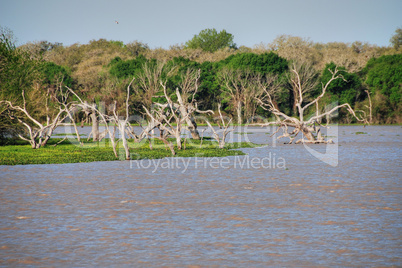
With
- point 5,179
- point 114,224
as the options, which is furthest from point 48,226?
point 5,179

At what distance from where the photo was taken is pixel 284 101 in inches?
3187

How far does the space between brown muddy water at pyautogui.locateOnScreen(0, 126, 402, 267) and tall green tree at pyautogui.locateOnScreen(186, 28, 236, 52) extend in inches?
4855

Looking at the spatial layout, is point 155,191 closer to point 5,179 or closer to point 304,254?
point 5,179

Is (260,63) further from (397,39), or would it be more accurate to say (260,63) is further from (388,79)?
(397,39)

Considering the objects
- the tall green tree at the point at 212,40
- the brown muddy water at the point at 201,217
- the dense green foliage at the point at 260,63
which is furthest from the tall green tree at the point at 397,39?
the brown muddy water at the point at 201,217

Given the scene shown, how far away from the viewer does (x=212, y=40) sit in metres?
143

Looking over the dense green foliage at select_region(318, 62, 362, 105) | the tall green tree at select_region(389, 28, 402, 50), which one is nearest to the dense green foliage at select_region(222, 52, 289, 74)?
the dense green foliage at select_region(318, 62, 362, 105)

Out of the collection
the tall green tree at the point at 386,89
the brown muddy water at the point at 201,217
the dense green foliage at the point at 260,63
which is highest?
the dense green foliage at the point at 260,63

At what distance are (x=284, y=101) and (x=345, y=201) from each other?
6845 centimetres

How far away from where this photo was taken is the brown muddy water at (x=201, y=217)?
27.4ft

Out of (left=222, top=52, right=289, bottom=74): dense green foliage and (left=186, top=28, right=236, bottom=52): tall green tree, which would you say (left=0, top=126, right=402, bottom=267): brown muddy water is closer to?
(left=222, top=52, right=289, bottom=74): dense green foliage

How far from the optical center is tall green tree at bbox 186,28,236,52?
142 metres

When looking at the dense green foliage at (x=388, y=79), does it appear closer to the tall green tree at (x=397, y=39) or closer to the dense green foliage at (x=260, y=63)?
the dense green foliage at (x=260, y=63)

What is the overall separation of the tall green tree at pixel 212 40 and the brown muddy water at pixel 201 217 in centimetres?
12331
